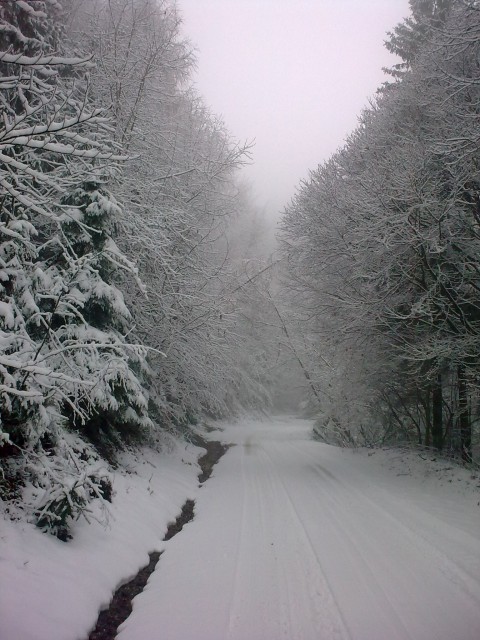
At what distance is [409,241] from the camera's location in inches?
325

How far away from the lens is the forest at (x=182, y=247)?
587 centimetres

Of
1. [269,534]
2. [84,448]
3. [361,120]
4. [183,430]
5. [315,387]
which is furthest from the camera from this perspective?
[315,387]

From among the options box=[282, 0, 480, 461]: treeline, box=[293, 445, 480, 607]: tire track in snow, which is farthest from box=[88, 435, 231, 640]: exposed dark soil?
box=[282, 0, 480, 461]: treeline

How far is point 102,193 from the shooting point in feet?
24.2

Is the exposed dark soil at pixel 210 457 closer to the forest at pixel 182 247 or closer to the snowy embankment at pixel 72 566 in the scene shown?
the forest at pixel 182 247

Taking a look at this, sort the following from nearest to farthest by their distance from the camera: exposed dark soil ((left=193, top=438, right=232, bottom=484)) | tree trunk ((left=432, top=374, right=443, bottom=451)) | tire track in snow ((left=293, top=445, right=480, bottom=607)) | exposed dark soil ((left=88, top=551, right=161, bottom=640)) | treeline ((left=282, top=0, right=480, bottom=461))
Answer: exposed dark soil ((left=88, top=551, right=161, bottom=640)) < tire track in snow ((left=293, top=445, right=480, bottom=607)) < treeline ((left=282, top=0, right=480, bottom=461)) < tree trunk ((left=432, top=374, right=443, bottom=451)) < exposed dark soil ((left=193, top=438, right=232, bottom=484))

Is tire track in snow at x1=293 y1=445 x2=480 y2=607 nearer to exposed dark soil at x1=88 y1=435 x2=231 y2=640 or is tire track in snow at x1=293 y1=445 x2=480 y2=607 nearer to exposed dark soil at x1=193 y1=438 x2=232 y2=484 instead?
exposed dark soil at x1=88 y1=435 x2=231 y2=640

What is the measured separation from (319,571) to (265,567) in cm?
66

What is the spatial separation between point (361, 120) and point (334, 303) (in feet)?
20.2

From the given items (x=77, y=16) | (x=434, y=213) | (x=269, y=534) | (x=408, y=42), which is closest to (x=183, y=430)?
(x=269, y=534)

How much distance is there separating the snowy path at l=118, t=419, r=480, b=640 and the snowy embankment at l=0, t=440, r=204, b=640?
16.6 inches

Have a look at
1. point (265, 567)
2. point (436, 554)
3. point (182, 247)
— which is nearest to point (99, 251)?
point (182, 247)

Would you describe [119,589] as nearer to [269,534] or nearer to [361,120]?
[269,534]

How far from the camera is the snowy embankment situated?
10.5ft
